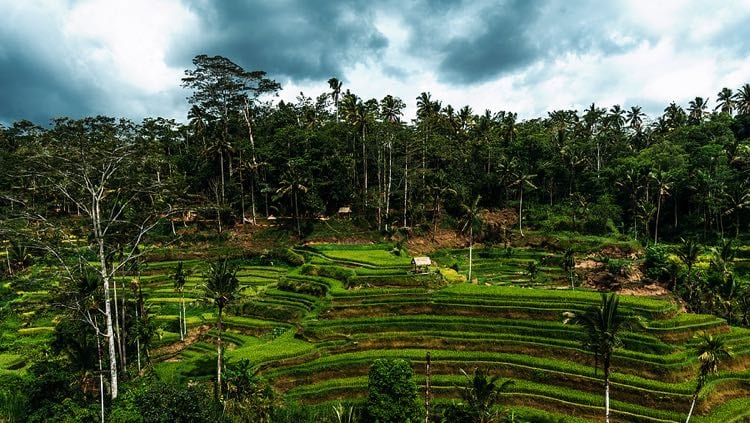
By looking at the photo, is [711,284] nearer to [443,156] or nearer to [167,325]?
[443,156]

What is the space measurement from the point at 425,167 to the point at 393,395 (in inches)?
2093

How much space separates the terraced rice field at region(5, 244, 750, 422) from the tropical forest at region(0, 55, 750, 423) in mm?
168

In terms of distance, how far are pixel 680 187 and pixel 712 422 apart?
51308 millimetres

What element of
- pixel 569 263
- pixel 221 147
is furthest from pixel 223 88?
pixel 569 263

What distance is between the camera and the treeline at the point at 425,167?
211 ft

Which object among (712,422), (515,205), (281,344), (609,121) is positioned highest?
(609,121)

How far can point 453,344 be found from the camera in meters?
32.3

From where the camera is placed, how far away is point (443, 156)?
7319cm

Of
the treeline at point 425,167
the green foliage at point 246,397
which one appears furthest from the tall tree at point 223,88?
the green foliage at point 246,397

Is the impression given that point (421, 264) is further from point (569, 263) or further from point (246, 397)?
point (569, 263)

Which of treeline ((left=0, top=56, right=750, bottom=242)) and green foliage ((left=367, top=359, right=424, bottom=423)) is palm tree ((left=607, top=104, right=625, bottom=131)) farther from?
green foliage ((left=367, top=359, right=424, bottom=423))

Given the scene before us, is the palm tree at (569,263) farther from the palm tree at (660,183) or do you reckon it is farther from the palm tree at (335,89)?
the palm tree at (335,89)

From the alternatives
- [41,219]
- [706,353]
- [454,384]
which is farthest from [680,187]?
[41,219]

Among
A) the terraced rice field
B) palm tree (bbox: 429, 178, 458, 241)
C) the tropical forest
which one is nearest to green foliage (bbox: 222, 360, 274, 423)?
the tropical forest
